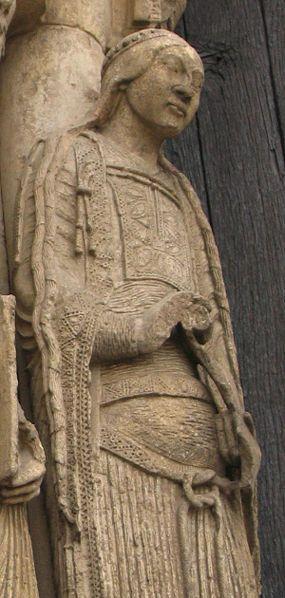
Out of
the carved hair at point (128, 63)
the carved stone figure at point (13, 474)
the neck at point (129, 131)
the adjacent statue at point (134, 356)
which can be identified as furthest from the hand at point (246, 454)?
the carved hair at point (128, 63)

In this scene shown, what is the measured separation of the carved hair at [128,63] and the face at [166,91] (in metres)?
0.01

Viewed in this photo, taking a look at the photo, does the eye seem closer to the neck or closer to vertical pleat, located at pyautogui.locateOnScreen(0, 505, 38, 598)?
the neck

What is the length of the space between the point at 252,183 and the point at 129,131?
2.90 ft

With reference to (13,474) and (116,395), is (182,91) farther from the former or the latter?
(13,474)

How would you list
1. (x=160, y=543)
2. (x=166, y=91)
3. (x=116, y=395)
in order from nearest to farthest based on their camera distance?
(x=160, y=543)
(x=116, y=395)
(x=166, y=91)

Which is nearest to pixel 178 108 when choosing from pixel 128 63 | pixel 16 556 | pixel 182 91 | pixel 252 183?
pixel 182 91

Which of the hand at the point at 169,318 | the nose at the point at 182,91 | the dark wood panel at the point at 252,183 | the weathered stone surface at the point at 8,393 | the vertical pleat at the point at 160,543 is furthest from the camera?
the dark wood panel at the point at 252,183

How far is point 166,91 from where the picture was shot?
15.4 feet

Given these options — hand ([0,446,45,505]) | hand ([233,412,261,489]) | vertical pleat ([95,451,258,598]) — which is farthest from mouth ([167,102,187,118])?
hand ([0,446,45,505])

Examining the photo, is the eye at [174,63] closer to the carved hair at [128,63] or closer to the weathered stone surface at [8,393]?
the carved hair at [128,63]

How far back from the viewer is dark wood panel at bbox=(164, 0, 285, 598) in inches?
206

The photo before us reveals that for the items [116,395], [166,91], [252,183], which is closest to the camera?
[116,395]

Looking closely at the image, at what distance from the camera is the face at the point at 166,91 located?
4.69 m

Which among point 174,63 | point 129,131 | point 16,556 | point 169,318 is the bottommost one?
point 16,556
